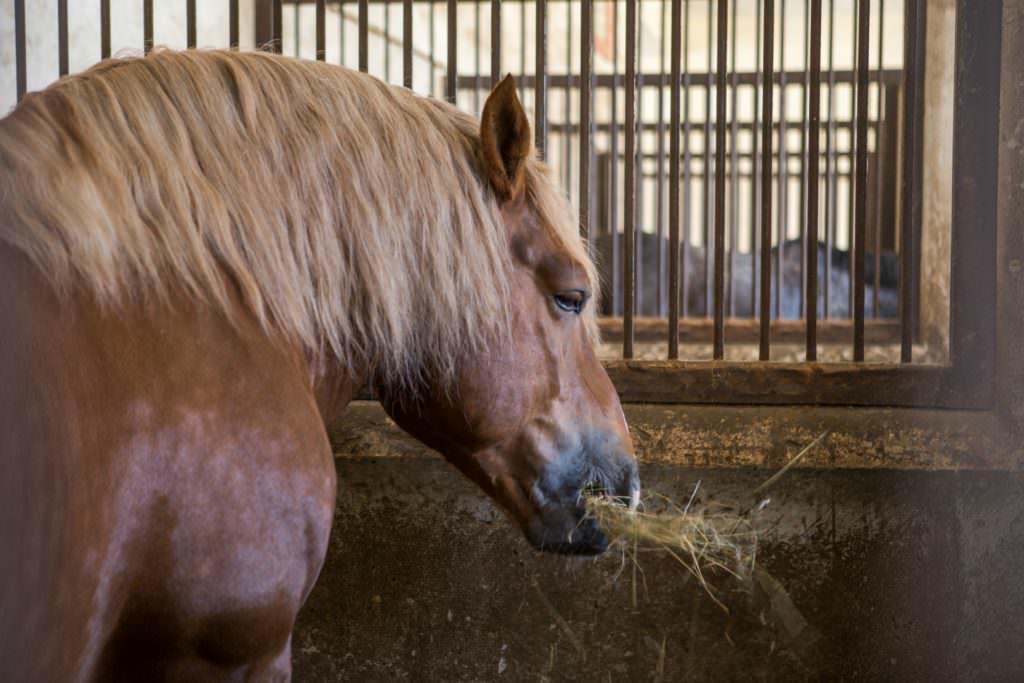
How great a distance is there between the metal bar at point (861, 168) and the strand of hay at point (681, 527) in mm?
268

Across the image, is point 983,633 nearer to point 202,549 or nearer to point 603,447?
point 603,447

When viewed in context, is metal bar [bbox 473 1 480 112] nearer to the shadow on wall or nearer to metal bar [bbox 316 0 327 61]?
metal bar [bbox 316 0 327 61]

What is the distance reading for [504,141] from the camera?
1.47 metres

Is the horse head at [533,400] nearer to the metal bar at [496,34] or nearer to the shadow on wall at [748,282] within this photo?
the metal bar at [496,34]

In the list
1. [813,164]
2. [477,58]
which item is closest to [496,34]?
[813,164]

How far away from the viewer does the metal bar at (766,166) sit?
85.5 inches

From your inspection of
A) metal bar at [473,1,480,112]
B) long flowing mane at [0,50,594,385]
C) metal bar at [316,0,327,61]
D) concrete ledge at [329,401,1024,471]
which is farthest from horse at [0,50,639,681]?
Result: metal bar at [473,1,480,112]

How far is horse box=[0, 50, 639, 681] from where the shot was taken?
102 cm

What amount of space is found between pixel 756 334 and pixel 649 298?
1374 mm

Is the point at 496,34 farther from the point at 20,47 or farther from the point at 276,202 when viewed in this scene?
the point at 276,202

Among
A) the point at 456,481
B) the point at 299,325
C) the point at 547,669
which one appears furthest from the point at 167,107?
the point at 547,669

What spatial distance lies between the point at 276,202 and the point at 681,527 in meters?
0.91

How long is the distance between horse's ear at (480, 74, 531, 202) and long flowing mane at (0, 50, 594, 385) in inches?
0.9

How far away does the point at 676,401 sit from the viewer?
7.23 feet
